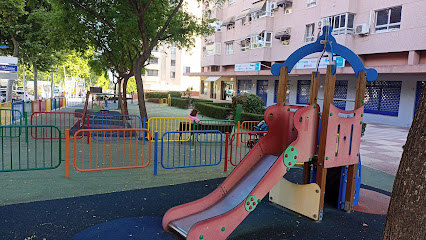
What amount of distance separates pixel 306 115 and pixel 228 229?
6.44ft

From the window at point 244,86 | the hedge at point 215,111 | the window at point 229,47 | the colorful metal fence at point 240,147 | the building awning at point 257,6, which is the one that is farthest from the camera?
the window at point 229,47

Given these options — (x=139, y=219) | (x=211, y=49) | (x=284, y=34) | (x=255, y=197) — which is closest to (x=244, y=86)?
(x=211, y=49)

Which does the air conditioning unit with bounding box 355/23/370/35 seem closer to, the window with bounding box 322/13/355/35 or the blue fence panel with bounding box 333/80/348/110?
the window with bounding box 322/13/355/35

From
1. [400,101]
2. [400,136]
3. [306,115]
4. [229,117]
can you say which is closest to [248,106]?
[229,117]

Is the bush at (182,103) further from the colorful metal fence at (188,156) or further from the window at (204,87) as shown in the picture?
the colorful metal fence at (188,156)

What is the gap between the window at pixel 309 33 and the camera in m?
27.0

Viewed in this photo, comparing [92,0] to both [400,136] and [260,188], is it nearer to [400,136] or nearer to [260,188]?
[260,188]

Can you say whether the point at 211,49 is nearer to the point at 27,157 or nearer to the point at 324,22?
the point at 324,22

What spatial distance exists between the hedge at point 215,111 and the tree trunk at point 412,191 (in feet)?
53.8

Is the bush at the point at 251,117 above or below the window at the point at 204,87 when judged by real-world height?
below

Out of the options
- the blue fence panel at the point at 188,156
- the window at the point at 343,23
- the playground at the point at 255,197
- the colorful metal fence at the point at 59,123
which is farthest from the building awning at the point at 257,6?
the playground at the point at 255,197

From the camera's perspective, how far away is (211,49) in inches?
1628

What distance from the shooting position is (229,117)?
61.1 feet

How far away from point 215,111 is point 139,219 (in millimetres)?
15412
